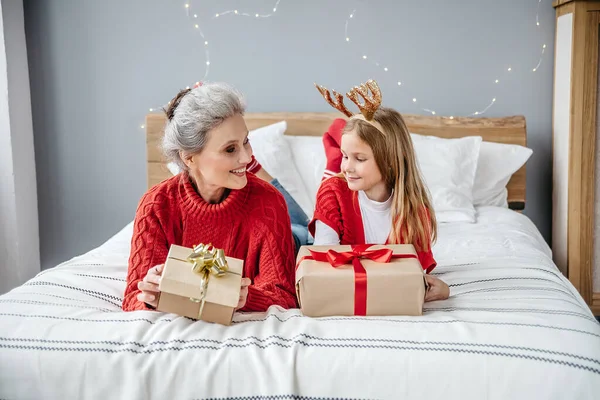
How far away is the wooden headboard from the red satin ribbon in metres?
1.46

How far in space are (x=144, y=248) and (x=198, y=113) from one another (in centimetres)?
35

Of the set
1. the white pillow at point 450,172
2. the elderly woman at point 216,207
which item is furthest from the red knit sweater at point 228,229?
the white pillow at point 450,172

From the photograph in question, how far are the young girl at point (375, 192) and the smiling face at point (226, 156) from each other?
0.30 m

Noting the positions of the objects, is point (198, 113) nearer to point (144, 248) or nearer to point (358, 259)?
point (144, 248)

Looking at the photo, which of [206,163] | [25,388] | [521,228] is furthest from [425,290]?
[521,228]

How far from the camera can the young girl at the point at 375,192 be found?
1.77 meters

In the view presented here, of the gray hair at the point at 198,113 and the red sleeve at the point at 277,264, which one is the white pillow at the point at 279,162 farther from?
the gray hair at the point at 198,113

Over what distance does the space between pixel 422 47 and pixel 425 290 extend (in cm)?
177

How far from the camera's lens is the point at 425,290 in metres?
1.50

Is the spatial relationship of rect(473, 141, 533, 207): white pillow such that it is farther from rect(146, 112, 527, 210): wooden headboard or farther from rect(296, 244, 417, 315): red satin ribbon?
rect(296, 244, 417, 315): red satin ribbon

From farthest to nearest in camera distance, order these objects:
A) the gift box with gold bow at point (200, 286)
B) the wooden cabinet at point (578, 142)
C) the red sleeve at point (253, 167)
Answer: the wooden cabinet at point (578, 142)
the red sleeve at point (253, 167)
the gift box with gold bow at point (200, 286)

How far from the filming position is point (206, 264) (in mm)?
1381

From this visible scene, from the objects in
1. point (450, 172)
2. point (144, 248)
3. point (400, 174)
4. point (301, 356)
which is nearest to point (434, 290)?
point (400, 174)

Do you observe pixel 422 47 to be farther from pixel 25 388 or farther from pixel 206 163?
pixel 25 388
